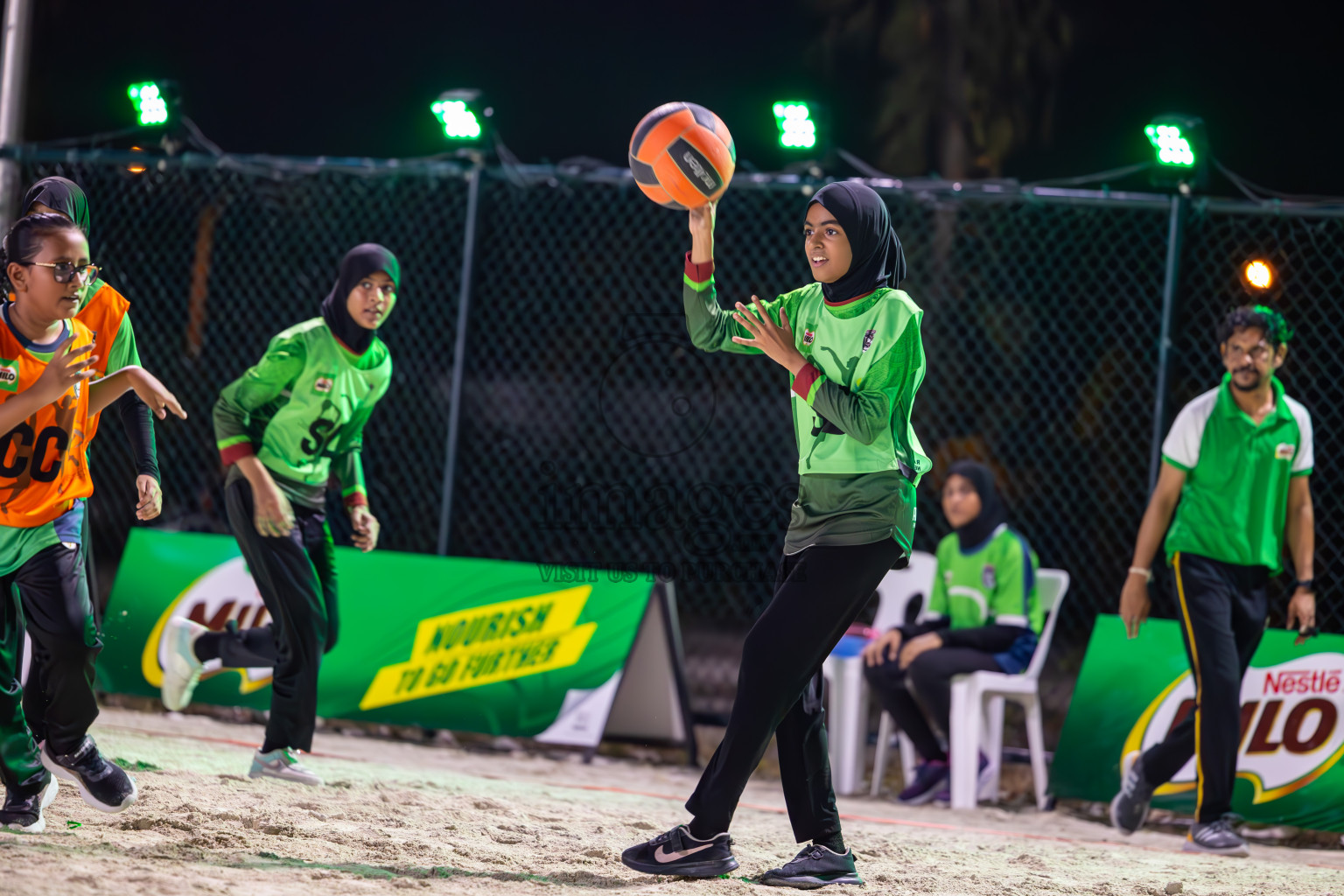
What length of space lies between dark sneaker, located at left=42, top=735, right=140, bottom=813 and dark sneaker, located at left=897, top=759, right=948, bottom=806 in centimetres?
381

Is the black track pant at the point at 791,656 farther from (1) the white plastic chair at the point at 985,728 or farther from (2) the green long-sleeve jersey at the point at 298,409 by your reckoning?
(1) the white plastic chair at the point at 985,728

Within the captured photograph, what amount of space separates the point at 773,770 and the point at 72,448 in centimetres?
457

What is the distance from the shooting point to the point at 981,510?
660 centimetres

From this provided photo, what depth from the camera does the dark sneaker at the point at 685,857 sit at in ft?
11.8

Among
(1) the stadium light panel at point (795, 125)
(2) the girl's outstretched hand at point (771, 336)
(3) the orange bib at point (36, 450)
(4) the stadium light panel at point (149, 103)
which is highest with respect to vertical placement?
(4) the stadium light panel at point (149, 103)

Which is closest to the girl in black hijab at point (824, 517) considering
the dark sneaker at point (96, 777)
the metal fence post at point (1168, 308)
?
the dark sneaker at point (96, 777)

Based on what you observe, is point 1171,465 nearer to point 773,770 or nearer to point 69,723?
point 773,770

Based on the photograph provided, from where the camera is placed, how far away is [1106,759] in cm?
611

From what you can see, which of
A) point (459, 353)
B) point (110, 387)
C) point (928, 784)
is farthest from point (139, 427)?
point (928, 784)

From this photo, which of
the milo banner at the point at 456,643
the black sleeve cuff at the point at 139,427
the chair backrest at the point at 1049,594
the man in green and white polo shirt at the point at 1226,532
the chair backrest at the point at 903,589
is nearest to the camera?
the black sleeve cuff at the point at 139,427

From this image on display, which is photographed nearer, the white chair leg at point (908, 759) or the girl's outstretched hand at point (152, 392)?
the girl's outstretched hand at point (152, 392)

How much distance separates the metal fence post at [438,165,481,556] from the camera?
7.19 meters

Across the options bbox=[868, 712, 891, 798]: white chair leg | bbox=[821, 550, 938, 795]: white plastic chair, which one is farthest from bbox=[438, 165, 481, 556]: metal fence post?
bbox=[868, 712, 891, 798]: white chair leg

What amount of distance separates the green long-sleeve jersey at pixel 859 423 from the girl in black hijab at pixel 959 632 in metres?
2.86
